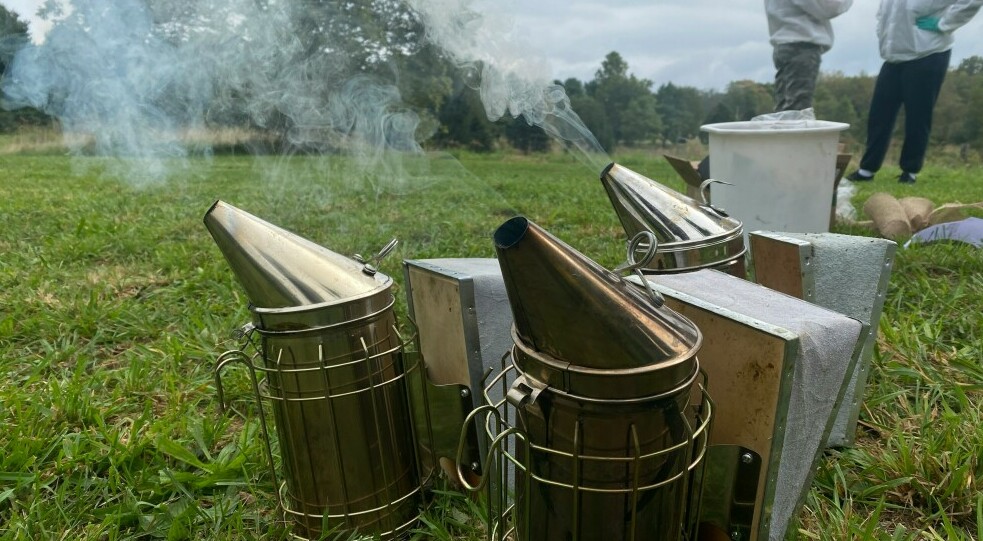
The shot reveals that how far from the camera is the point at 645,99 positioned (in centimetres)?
754

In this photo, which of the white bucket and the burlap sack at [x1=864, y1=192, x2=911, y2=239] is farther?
the burlap sack at [x1=864, y1=192, x2=911, y2=239]

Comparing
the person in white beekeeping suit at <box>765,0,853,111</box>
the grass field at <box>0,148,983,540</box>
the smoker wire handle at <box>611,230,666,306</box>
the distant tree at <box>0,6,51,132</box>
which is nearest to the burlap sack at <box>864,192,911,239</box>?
the grass field at <box>0,148,983,540</box>

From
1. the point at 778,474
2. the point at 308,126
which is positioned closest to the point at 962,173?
the point at 308,126

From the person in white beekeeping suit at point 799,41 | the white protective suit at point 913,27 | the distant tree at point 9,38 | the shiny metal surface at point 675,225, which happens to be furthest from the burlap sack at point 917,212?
the distant tree at point 9,38

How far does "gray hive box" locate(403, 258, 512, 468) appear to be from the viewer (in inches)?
73.6

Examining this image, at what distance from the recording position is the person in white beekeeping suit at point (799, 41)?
506 centimetres

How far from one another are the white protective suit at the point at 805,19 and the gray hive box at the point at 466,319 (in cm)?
423

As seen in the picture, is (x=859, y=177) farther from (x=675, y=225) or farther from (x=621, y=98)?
(x=675, y=225)

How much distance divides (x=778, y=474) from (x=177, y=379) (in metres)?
2.52

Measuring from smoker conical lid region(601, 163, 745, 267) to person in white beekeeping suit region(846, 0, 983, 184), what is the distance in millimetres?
6217

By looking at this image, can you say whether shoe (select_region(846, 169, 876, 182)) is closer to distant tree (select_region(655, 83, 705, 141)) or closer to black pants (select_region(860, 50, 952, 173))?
black pants (select_region(860, 50, 952, 173))

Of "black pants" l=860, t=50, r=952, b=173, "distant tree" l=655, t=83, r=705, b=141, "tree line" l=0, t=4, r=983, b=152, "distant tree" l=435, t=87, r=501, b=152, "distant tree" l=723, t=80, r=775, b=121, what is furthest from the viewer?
"distant tree" l=655, t=83, r=705, b=141

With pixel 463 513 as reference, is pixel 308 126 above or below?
above

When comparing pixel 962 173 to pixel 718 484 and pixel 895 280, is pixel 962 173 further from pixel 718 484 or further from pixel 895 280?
pixel 718 484
